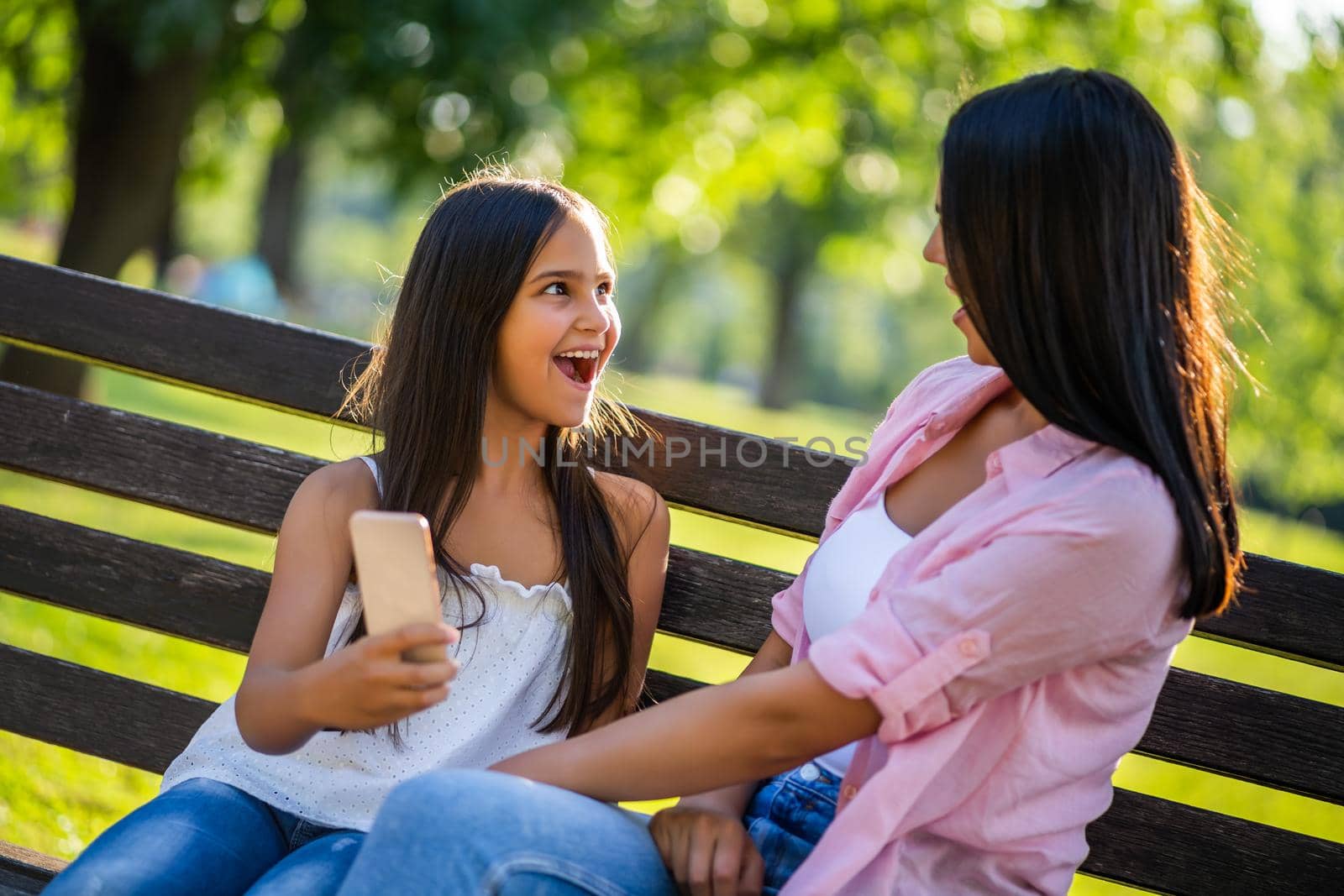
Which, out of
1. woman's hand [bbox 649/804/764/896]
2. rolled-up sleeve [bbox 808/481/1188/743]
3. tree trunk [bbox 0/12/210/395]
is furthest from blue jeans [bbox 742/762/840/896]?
tree trunk [bbox 0/12/210/395]

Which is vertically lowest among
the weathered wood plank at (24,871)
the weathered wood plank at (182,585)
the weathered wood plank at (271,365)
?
the weathered wood plank at (24,871)

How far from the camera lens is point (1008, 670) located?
174 centimetres

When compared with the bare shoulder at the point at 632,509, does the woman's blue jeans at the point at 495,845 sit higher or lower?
lower

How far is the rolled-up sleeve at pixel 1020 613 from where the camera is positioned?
170cm

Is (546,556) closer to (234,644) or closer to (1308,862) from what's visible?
(234,644)

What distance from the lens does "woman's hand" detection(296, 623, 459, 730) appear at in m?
1.74

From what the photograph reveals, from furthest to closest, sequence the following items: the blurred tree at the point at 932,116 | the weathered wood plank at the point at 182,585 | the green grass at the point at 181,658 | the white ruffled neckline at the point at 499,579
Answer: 1. the blurred tree at the point at 932,116
2. the green grass at the point at 181,658
3. the weathered wood plank at the point at 182,585
4. the white ruffled neckline at the point at 499,579

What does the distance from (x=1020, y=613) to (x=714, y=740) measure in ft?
1.49

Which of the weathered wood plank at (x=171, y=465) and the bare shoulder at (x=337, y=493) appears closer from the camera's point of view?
the bare shoulder at (x=337, y=493)

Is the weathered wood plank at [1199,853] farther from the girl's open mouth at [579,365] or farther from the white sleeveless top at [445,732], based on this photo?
the girl's open mouth at [579,365]

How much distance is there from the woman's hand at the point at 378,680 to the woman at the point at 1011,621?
15 cm

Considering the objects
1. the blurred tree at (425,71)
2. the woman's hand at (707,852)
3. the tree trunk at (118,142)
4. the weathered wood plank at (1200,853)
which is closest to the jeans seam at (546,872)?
the woman's hand at (707,852)

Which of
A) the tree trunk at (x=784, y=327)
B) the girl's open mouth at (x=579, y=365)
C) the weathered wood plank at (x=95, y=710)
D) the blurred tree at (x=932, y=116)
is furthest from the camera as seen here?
the tree trunk at (x=784, y=327)

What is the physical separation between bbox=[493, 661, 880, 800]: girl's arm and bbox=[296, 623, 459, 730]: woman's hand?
20 cm
